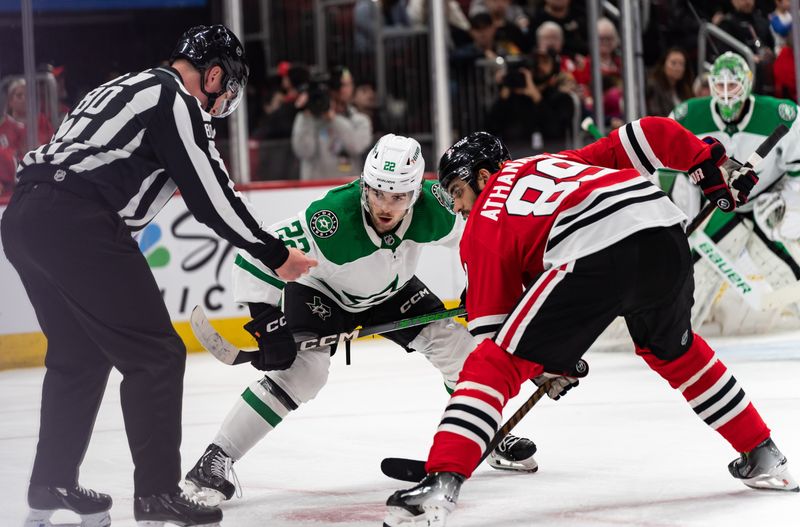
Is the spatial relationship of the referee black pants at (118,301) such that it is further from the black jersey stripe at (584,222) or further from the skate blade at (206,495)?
the black jersey stripe at (584,222)

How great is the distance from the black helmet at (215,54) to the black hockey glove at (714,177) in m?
1.03

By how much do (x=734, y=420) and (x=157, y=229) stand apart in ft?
12.7

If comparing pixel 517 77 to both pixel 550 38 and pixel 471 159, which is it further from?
pixel 471 159

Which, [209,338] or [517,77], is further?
[517,77]

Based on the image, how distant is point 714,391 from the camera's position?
8.80 feet

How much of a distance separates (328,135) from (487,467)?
12.0ft

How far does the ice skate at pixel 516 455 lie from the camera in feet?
10.2

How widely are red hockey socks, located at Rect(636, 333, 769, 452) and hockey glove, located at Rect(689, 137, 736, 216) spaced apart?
354mm

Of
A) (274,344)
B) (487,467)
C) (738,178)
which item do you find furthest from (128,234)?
(738,178)

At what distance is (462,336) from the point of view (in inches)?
125

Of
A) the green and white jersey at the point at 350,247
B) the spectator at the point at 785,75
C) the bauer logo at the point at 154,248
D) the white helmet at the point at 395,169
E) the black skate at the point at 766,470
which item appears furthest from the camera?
the spectator at the point at 785,75

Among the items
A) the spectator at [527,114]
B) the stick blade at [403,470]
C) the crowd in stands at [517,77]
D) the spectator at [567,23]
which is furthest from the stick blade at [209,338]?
the spectator at [567,23]

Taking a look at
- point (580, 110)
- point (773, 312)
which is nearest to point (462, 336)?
point (773, 312)

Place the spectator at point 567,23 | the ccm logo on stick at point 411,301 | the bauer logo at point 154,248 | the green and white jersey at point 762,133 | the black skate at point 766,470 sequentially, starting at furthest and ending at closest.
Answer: the spectator at point 567,23 → the bauer logo at point 154,248 → the green and white jersey at point 762,133 → the ccm logo on stick at point 411,301 → the black skate at point 766,470
